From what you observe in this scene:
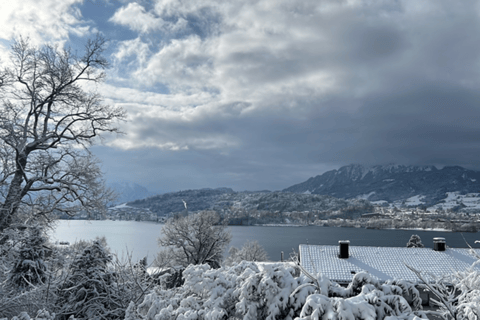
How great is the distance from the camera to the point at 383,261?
71.5 feet

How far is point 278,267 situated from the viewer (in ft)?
13.5

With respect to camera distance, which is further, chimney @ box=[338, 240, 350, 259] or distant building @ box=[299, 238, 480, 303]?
chimney @ box=[338, 240, 350, 259]

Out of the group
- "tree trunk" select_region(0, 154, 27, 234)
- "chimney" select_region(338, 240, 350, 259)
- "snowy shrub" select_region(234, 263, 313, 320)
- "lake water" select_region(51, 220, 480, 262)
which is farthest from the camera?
"lake water" select_region(51, 220, 480, 262)

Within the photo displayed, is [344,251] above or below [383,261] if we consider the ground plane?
above

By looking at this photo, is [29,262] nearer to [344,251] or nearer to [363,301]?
[363,301]

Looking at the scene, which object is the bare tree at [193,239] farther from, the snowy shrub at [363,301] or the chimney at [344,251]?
the snowy shrub at [363,301]

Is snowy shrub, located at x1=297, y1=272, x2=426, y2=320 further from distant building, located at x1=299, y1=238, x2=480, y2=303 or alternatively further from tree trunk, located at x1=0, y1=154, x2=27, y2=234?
distant building, located at x1=299, y1=238, x2=480, y2=303

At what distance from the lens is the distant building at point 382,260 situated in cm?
2017

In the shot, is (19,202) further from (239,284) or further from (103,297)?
(239,284)

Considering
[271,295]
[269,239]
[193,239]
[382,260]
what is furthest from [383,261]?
[269,239]

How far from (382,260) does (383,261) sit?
0.38 feet

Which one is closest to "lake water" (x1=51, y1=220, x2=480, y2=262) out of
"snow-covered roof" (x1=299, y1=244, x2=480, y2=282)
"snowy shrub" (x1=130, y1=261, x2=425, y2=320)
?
"snow-covered roof" (x1=299, y1=244, x2=480, y2=282)

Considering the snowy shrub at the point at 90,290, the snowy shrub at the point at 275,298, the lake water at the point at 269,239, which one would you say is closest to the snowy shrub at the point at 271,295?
the snowy shrub at the point at 275,298

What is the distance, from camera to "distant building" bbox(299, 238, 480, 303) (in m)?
20.2
